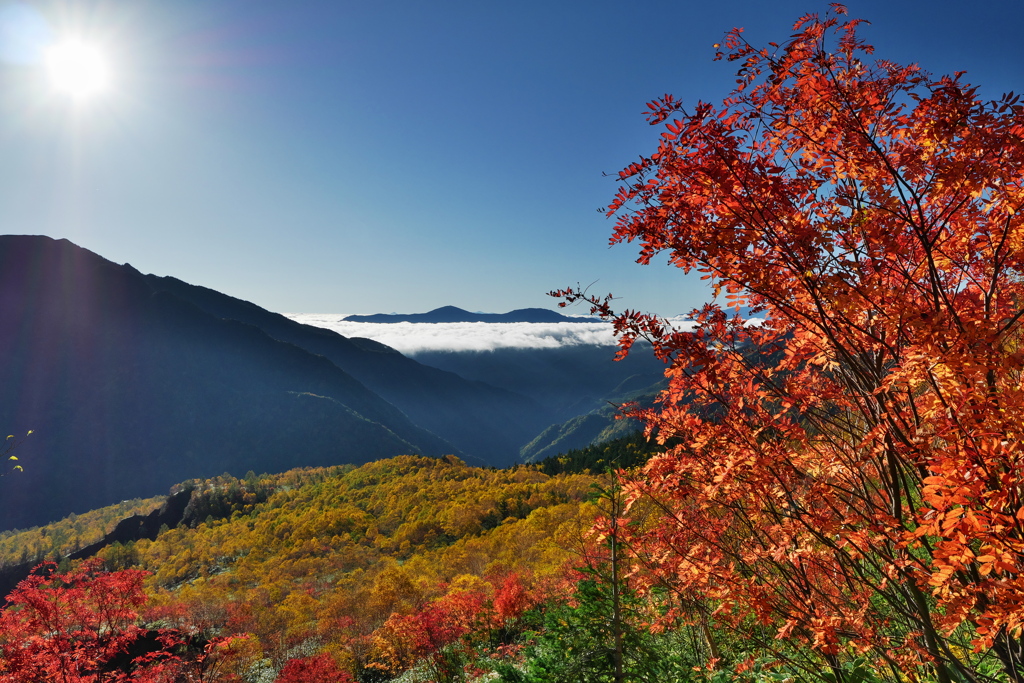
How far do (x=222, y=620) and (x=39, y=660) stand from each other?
19133mm

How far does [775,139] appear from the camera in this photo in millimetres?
2701

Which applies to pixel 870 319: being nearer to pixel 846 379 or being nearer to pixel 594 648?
pixel 846 379

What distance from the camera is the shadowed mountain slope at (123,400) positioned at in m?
117

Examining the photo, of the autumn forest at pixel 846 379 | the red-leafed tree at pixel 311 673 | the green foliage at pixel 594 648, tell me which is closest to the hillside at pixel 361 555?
the green foliage at pixel 594 648

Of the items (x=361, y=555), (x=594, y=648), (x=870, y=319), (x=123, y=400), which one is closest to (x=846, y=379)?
(x=870, y=319)

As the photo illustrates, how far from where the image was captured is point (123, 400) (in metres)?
134

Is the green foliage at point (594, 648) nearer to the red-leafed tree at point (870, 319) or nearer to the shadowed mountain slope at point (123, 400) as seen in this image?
the red-leafed tree at point (870, 319)

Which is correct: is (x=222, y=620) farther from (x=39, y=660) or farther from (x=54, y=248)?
(x=54, y=248)

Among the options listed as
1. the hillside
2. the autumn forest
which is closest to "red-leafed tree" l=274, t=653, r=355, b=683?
the hillside

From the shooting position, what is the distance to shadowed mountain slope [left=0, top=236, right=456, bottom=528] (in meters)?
117

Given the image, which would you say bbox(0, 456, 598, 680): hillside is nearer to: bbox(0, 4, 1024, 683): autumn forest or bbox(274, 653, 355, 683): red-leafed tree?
bbox(274, 653, 355, 683): red-leafed tree

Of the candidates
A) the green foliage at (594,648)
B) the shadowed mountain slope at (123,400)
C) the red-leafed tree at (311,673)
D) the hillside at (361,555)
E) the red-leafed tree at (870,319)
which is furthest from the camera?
the shadowed mountain slope at (123,400)

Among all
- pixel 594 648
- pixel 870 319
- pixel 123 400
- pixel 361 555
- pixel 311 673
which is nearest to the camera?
pixel 870 319

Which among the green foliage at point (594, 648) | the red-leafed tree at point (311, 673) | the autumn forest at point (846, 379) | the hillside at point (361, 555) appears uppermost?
the autumn forest at point (846, 379)
